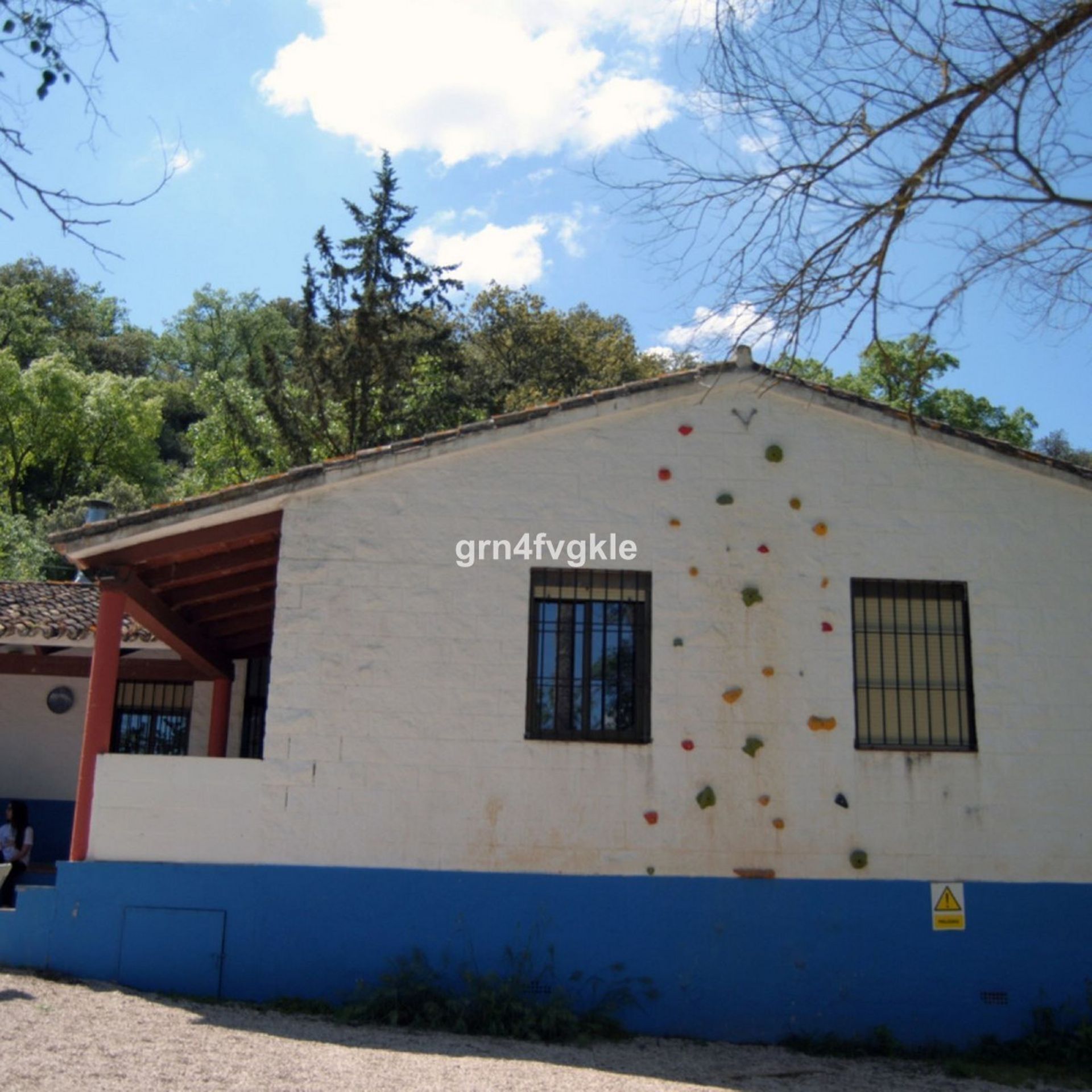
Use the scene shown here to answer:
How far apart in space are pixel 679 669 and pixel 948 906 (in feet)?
8.77

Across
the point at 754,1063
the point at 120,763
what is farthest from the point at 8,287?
the point at 754,1063

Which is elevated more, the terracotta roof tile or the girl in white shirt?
the terracotta roof tile

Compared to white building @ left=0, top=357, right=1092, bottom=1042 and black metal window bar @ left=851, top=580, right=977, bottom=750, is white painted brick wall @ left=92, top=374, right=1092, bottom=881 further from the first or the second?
black metal window bar @ left=851, top=580, right=977, bottom=750

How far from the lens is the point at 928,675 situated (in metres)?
9.12

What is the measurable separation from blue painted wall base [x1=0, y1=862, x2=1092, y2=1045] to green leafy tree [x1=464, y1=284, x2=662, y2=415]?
2026 cm

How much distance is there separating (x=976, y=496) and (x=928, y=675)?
1.52 meters

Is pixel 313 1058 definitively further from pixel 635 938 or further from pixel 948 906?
pixel 948 906

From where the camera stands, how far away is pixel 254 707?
41.8 ft

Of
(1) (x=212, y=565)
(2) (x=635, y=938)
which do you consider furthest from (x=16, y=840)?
(2) (x=635, y=938)

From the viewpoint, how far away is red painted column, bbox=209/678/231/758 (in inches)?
482

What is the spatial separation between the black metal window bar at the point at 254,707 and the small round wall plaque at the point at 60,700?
1.94m

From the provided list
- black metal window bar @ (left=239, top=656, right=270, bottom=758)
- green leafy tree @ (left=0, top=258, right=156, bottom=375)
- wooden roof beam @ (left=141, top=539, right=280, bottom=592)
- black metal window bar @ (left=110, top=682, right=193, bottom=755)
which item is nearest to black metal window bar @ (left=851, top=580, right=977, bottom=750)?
wooden roof beam @ (left=141, top=539, right=280, bottom=592)

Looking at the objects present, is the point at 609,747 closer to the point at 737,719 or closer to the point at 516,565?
the point at 737,719

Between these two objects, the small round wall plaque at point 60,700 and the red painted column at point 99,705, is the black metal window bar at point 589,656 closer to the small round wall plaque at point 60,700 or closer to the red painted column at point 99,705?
the red painted column at point 99,705
